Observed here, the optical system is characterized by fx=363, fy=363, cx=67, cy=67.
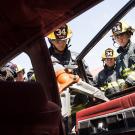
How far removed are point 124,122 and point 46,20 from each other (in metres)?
0.95

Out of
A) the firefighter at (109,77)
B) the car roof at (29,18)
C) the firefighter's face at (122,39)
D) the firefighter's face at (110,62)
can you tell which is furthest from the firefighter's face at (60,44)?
the car roof at (29,18)

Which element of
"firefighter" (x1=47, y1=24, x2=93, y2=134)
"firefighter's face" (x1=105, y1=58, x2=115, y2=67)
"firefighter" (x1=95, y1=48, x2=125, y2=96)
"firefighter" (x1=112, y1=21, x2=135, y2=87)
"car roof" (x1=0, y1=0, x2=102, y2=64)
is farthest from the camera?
"firefighter's face" (x1=105, y1=58, x2=115, y2=67)

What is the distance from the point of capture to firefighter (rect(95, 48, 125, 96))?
19.4 feet

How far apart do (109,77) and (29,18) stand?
4691 mm

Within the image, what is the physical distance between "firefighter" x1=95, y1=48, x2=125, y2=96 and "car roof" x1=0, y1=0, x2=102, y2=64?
3.67m

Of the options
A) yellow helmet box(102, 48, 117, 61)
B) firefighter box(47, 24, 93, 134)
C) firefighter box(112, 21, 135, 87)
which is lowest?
firefighter box(47, 24, 93, 134)

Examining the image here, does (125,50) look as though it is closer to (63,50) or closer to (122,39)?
(122,39)

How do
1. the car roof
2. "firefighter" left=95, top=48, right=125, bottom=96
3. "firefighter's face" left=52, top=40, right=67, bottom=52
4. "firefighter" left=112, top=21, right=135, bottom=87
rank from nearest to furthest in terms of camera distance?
the car roof
"firefighter's face" left=52, top=40, right=67, bottom=52
"firefighter" left=95, top=48, right=125, bottom=96
"firefighter" left=112, top=21, right=135, bottom=87

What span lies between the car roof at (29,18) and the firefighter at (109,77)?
12.0 ft

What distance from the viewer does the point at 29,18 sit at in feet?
6.50

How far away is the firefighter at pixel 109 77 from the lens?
19.4ft

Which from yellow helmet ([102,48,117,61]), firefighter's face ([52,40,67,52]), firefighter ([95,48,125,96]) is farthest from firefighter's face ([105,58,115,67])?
firefighter's face ([52,40,67,52])

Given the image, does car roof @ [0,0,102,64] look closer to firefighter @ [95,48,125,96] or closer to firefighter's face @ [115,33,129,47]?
firefighter @ [95,48,125,96]

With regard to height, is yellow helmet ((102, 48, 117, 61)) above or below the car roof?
above
